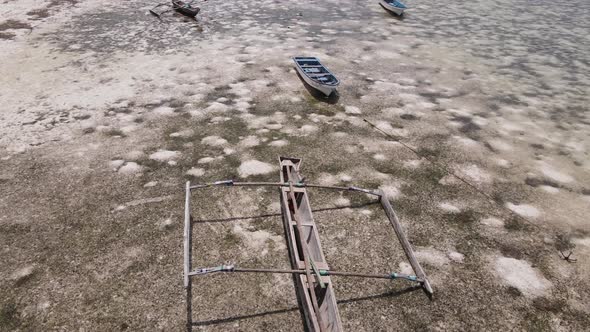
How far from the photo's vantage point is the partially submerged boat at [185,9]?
15.7 metres

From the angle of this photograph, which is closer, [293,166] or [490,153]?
[293,166]

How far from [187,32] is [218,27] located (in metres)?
1.37

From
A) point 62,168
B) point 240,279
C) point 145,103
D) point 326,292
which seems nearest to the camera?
point 326,292

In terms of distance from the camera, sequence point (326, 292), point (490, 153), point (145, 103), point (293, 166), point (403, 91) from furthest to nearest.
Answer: point (403, 91) < point (145, 103) < point (490, 153) < point (293, 166) < point (326, 292)

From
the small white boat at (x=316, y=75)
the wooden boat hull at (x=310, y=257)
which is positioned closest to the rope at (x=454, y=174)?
the small white boat at (x=316, y=75)

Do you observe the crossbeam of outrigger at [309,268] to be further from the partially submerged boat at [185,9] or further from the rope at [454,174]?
the partially submerged boat at [185,9]

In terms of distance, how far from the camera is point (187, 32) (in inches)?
572

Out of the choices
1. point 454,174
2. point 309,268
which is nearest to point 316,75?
point 454,174

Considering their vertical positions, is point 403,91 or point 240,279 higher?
point 403,91

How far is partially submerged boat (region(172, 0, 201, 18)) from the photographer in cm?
1572

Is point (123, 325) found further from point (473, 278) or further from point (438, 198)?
point (438, 198)

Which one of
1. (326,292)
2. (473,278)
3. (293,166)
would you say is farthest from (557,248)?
(293,166)

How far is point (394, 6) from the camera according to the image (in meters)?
17.1

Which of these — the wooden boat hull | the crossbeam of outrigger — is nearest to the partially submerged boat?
the wooden boat hull
